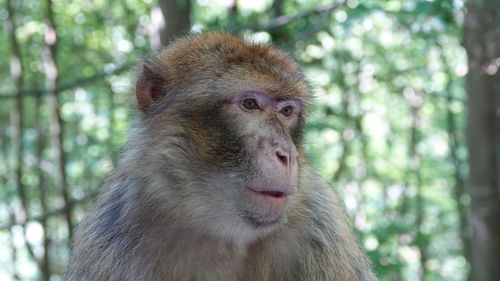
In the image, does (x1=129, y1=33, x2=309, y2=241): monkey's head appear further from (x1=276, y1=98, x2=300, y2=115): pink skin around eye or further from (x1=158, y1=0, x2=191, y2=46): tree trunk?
(x1=158, y1=0, x2=191, y2=46): tree trunk

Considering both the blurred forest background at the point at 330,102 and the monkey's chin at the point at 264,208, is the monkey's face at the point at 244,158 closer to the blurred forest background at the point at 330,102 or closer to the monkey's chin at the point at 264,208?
the monkey's chin at the point at 264,208

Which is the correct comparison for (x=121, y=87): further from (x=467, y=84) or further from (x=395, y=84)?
(x=395, y=84)

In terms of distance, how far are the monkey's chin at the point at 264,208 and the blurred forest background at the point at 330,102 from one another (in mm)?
871

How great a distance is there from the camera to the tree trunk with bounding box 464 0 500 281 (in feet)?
18.2

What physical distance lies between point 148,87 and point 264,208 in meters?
0.89

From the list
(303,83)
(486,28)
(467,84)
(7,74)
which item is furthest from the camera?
(7,74)

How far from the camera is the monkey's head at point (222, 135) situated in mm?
2596

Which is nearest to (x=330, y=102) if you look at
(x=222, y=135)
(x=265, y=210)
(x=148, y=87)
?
(x=148, y=87)

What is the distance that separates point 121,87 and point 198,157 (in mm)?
870

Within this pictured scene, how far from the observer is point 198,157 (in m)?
2.78

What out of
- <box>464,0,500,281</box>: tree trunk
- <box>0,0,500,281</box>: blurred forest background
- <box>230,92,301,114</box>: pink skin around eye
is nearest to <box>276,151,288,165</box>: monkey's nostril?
<box>230,92,301,114</box>: pink skin around eye

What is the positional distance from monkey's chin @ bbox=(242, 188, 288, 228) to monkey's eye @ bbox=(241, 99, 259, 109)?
380 mm

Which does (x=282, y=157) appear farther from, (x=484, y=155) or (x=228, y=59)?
(x=484, y=155)

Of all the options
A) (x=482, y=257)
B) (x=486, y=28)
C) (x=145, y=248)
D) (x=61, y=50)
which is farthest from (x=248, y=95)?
(x=61, y=50)
